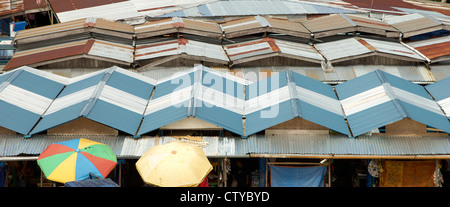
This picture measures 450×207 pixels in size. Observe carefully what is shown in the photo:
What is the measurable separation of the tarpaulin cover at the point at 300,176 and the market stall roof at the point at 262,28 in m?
7.33

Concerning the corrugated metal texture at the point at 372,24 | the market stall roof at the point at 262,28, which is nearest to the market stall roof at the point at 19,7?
the market stall roof at the point at 262,28

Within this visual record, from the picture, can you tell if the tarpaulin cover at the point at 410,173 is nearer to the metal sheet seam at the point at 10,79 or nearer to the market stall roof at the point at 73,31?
the metal sheet seam at the point at 10,79

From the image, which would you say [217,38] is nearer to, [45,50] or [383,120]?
[45,50]

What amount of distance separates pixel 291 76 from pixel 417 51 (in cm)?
596

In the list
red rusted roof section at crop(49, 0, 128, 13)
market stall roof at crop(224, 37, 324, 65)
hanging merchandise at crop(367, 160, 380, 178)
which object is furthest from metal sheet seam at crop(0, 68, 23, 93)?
hanging merchandise at crop(367, 160, 380, 178)

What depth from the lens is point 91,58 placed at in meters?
17.5

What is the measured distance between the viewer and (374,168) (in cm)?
1345

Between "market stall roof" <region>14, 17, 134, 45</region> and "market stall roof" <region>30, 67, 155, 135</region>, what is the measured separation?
12.0ft

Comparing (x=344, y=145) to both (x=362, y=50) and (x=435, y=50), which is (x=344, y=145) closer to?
(x=362, y=50)

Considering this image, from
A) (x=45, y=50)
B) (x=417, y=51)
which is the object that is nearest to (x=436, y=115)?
(x=417, y=51)

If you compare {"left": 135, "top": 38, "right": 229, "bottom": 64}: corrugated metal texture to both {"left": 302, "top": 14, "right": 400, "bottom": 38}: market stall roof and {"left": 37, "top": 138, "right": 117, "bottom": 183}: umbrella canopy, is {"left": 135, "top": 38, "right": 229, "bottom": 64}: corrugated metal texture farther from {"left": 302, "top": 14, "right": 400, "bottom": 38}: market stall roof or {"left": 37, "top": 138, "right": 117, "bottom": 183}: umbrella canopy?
Answer: {"left": 37, "top": 138, "right": 117, "bottom": 183}: umbrella canopy

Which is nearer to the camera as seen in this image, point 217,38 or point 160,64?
point 160,64

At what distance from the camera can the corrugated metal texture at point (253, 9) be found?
23.0 metres

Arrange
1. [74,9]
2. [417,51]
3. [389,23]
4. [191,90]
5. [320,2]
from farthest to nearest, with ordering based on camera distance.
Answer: [320,2] → [74,9] → [389,23] → [417,51] → [191,90]
